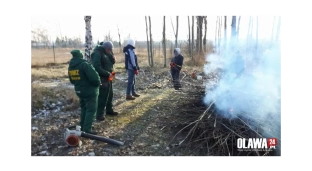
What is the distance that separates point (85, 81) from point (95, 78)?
225mm

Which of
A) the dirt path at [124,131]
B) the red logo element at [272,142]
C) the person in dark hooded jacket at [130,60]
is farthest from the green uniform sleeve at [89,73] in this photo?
the red logo element at [272,142]

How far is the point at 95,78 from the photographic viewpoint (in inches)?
164

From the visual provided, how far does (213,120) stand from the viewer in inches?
183

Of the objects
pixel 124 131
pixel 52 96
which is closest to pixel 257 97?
pixel 124 131

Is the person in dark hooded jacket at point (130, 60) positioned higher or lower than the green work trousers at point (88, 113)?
higher

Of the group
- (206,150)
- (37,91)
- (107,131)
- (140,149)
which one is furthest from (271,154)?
(37,91)

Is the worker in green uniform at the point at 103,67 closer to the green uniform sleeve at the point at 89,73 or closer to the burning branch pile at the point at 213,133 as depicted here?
the green uniform sleeve at the point at 89,73

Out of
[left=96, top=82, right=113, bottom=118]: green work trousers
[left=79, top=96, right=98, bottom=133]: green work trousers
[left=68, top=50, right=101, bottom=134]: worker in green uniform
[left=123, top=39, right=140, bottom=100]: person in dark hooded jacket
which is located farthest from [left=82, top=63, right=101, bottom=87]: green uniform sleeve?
[left=123, top=39, right=140, bottom=100]: person in dark hooded jacket

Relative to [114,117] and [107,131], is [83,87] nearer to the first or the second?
[107,131]

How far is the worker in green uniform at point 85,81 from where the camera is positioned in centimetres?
410

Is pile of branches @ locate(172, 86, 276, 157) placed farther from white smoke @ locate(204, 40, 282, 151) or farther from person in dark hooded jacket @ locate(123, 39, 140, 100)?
person in dark hooded jacket @ locate(123, 39, 140, 100)

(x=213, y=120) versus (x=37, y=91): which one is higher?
(x=37, y=91)

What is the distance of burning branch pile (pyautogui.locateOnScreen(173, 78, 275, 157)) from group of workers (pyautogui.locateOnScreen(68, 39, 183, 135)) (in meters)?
1.91

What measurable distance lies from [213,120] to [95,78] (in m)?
2.75
